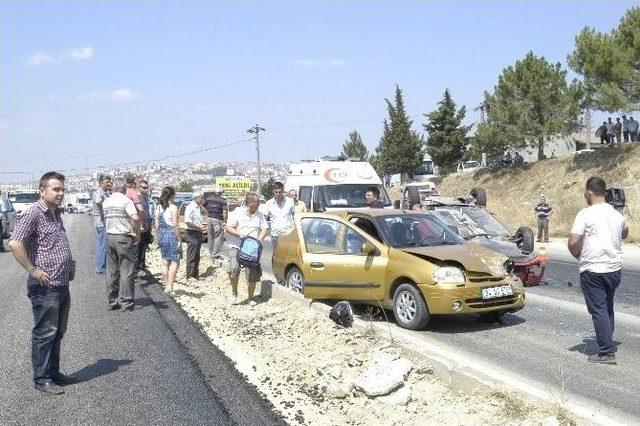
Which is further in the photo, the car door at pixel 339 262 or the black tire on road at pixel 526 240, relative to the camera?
the black tire on road at pixel 526 240

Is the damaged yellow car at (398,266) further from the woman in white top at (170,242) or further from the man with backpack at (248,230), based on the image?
the woman in white top at (170,242)

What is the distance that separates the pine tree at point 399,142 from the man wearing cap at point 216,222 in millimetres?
44646

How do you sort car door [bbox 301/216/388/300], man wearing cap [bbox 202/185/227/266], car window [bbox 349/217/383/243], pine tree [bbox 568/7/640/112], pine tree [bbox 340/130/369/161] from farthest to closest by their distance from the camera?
pine tree [bbox 340/130/369/161] → pine tree [bbox 568/7/640/112] → man wearing cap [bbox 202/185/227/266] → car window [bbox 349/217/383/243] → car door [bbox 301/216/388/300]

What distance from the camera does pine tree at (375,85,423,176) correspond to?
59.2 metres

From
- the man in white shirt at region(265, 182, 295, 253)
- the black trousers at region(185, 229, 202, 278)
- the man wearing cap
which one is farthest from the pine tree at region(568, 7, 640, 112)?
the black trousers at region(185, 229, 202, 278)

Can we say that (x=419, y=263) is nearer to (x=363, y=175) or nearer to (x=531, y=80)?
(x=363, y=175)

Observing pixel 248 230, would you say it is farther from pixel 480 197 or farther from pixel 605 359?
pixel 480 197

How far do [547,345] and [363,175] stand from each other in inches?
402

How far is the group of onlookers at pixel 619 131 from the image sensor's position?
118 feet

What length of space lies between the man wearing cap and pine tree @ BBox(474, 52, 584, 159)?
96.5 ft

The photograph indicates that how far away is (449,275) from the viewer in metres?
8.12

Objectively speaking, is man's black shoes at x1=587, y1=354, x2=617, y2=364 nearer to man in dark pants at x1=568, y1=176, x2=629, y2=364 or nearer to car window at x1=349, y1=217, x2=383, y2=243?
man in dark pants at x1=568, y1=176, x2=629, y2=364

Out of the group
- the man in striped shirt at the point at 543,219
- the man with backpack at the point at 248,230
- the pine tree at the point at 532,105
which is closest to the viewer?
the man with backpack at the point at 248,230

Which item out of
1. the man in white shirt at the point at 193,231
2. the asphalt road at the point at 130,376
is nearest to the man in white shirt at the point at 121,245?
the asphalt road at the point at 130,376
